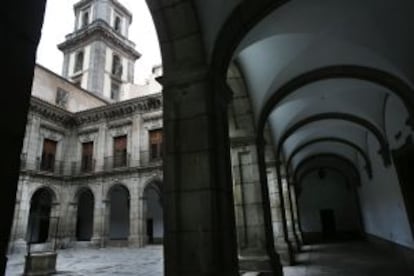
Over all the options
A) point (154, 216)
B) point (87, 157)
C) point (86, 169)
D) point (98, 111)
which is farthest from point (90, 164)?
point (154, 216)

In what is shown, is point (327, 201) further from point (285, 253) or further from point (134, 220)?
point (285, 253)

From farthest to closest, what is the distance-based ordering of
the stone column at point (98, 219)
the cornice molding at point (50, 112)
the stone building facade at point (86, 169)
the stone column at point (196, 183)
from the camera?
the stone column at point (98, 219) < the cornice molding at point (50, 112) < the stone building facade at point (86, 169) < the stone column at point (196, 183)

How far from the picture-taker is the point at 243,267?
537 centimetres

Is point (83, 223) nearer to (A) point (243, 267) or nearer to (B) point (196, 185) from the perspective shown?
(A) point (243, 267)

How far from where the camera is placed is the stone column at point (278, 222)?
7.94m

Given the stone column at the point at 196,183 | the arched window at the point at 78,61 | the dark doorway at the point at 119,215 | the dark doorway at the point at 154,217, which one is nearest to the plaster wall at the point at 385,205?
the stone column at the point at 196,183

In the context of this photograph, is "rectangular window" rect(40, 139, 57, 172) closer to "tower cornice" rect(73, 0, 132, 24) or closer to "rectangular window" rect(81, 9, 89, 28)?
"rectangular window" rect(81, 9, 89, 28)

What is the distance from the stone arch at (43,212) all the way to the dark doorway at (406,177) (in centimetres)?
1592

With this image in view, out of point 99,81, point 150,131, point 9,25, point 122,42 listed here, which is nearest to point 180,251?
point 9,25

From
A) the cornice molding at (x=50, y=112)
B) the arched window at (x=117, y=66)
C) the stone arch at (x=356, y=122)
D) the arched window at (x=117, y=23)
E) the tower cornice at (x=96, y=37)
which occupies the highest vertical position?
the arched window at (x=117, y=23)

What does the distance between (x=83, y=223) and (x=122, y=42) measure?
618 inches

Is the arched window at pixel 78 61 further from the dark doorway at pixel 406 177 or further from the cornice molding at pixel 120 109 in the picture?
the dark doorway at pixel 406 177

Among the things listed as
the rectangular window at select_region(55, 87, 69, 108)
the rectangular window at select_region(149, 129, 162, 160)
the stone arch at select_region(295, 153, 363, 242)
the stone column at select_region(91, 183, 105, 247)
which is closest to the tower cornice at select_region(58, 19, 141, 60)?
the rectangular window at select_region(55, 87, 69, 108)

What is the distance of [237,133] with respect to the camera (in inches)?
243
